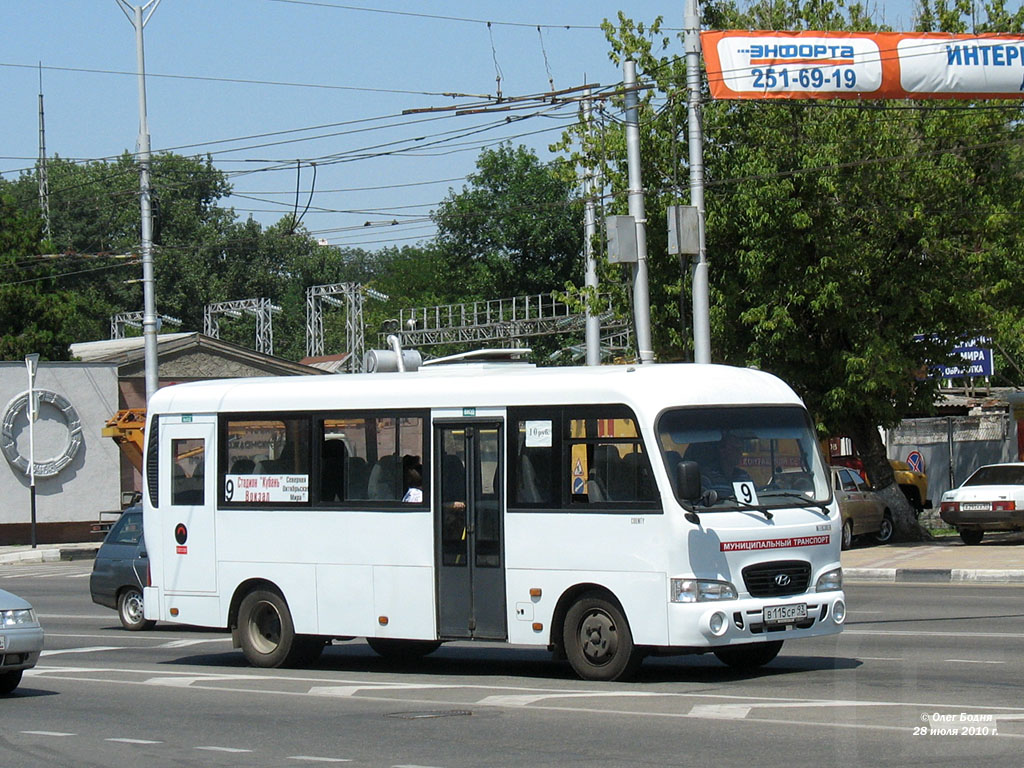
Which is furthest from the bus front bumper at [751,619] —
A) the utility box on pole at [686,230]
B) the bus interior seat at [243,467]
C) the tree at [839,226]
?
the tree at [839,226]

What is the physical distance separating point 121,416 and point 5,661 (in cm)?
2775

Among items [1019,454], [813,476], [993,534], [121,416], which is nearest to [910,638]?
[813,476]

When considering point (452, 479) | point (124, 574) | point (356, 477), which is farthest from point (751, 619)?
point (124, 574)

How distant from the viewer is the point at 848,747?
28.6ft

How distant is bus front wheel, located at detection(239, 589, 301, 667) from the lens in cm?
1427

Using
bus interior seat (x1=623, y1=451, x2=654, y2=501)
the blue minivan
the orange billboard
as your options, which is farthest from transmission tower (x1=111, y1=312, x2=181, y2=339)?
bus interior seat (x1=623, y1=451, x2=654, y2=501)

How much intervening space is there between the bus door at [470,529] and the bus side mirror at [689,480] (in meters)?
1.88

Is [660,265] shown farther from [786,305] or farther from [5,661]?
[5,661]

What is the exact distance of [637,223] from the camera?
890 inches

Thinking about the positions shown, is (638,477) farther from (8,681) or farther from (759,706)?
(8,681)

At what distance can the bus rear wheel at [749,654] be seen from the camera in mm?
12766

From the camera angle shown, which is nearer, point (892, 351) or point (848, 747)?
point (848, 747)

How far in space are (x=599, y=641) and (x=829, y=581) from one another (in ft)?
6.48

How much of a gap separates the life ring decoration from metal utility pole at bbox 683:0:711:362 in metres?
24.5
